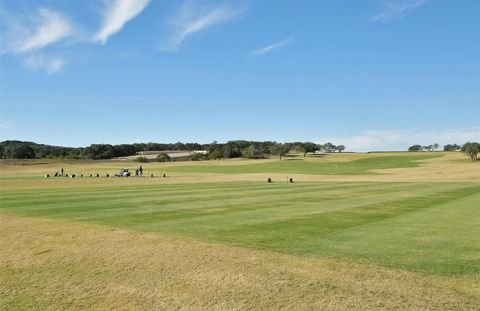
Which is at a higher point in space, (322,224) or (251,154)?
(251,154)

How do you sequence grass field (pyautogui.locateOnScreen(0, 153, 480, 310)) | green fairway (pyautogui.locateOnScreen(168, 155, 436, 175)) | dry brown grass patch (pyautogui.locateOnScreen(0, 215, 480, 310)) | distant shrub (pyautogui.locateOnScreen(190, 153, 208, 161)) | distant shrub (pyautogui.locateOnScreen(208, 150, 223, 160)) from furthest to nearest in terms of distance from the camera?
distant shrub (pyautogui.locateOnScreen(208, 150, 223, 160)) < distant shrub (pyautogui.locateOnScreen(190, 153, 208, 161)) < green fairway (pyautogui.locateOnScreen(168, 155, 436, 175)) < grass field (pyautogui.locateOnScreen(0, 153, 480, 310)) < dry brown grass patch (pyautogui.locateOnScreen(0, 215, 480, 310))

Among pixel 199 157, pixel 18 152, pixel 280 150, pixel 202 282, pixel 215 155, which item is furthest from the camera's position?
pixel 215 155

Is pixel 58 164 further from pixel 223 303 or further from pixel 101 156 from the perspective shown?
pixel 223 303

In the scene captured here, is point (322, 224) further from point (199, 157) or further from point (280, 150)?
point (199, 157)

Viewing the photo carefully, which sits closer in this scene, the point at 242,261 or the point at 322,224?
the point at 242,261

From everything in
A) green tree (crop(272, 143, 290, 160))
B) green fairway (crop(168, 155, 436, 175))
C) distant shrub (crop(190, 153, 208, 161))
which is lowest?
green fairway (crop(168, 155, 436, 175))

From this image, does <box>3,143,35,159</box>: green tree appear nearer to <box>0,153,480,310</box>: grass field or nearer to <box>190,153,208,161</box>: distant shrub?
<box>190,153,208,161</box>: distant shrub

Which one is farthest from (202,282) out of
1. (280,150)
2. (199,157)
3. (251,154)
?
(199,157)

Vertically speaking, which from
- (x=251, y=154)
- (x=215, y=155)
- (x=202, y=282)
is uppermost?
(x=251, y=154)

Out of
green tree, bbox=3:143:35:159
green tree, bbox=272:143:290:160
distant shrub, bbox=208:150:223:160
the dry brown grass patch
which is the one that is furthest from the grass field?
green tree, bbox=3:143:35:159

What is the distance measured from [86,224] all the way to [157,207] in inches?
265

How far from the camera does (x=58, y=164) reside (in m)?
127

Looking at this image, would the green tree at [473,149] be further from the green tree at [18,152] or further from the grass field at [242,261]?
the green tree at [18,152]

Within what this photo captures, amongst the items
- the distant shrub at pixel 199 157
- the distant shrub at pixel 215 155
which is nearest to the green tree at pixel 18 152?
the distant shrub at pixel 199 157
